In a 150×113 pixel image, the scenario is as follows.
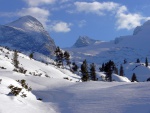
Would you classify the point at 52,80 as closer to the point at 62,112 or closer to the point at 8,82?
the point at 8,82

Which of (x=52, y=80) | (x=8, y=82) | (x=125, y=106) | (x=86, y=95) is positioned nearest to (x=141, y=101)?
(x=125, y=106)

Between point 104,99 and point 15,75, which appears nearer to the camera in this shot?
point 104,99

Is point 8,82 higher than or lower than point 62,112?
higher

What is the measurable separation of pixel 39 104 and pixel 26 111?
8.28 ft

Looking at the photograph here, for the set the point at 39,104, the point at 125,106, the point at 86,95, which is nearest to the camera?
the point at 125,106

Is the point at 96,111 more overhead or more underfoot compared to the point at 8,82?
more underfoot

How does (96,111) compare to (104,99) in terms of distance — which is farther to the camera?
(104,99)

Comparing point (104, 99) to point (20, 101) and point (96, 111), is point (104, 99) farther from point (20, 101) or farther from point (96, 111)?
point (20, 101)

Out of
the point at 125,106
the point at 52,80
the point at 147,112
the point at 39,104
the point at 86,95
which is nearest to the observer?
the point at 147,112

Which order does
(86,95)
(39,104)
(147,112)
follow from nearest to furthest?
(147,112)
(39,104)
(86,95)

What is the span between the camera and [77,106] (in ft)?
66.8

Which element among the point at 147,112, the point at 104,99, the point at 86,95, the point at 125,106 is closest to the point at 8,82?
the point at 86,95

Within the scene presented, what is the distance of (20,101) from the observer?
66.2 ft

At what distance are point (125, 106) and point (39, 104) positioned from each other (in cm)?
527
